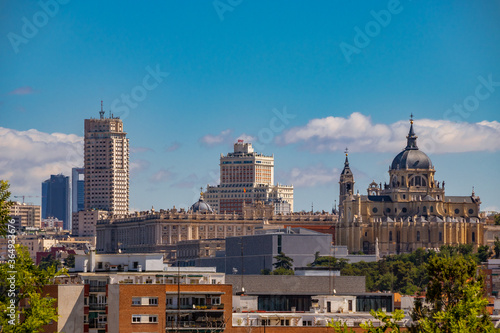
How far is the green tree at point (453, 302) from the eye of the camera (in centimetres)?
7356

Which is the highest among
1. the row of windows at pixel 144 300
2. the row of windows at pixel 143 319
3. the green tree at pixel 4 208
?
the green tree at pixel 4 208

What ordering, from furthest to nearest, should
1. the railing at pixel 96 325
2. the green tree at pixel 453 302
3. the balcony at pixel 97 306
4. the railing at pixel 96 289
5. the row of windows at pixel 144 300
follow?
the railing at pixel 96 289 < the balcony at pixel 97 306 < the railing at pixel 96 325 < the row of windows at pixel 144 300 < the green tree at pixel 453 302

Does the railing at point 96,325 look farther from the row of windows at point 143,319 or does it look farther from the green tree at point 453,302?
the green tree at point 453,302

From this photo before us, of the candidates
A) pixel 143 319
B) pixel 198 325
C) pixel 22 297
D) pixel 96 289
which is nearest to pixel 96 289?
pixel 96 289

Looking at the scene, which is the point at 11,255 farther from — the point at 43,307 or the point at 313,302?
the point at 313,302

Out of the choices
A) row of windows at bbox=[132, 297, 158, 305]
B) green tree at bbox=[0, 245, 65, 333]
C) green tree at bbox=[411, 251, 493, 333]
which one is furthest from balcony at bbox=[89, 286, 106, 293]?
green tree at bbox=[411, 251, 493, 333]

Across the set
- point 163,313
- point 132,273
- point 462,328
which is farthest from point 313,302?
point 462,328

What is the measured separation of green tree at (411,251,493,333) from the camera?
73562mm

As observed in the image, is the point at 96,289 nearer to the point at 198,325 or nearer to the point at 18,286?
the point at 198,325

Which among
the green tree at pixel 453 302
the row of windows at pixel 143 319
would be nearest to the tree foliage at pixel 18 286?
the row of windows at pixel 143 319

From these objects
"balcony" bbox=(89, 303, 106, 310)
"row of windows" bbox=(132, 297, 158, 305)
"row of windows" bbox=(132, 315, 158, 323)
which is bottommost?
"row of windows" bbox=(132, 315, 158, 323)

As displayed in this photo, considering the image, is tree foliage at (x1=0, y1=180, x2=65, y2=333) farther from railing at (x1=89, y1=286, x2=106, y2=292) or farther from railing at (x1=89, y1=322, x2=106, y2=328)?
railing at (x1=89, y1=286, x2=106, y2=292)

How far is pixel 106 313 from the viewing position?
9075cm

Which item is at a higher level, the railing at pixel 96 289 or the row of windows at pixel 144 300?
the railing at pixel 96 289
